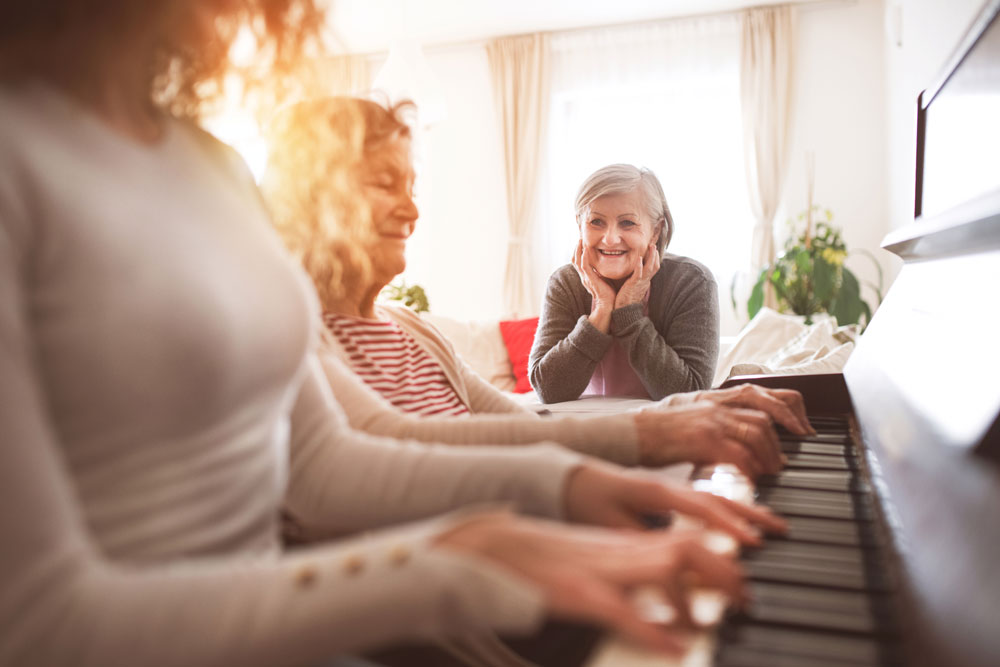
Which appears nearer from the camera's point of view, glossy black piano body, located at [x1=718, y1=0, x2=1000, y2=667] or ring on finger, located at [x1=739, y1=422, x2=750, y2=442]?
glossy black piano body, located at [x1=718, y1=0, x2=1000, y2=667]

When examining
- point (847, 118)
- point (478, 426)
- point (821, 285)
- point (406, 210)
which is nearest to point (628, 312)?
point (406, 210)

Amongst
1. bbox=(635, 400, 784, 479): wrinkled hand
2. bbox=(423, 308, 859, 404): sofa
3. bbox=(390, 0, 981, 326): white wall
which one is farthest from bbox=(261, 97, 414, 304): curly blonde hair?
bbox=(390, 0, 981, 326): white wall

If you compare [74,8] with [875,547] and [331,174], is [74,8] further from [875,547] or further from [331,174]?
[875,547]

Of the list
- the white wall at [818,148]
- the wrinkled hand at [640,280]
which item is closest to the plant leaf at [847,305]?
the white wall at [818,148]

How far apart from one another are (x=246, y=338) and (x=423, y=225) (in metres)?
5.90

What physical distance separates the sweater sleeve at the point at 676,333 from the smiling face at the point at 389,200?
3.40ft

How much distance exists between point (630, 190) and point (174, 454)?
75.5 inches

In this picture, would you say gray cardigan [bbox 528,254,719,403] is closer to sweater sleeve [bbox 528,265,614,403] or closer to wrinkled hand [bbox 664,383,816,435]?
sweater sleeve [bbox 528,265,614,403]

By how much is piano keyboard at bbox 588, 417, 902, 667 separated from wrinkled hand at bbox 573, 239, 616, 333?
54.8 inches

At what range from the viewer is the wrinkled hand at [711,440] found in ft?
2.92

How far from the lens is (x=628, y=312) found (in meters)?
2.20

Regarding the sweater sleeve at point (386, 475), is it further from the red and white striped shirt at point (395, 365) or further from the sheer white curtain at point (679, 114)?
the sheer white curtain at point (679, 114)

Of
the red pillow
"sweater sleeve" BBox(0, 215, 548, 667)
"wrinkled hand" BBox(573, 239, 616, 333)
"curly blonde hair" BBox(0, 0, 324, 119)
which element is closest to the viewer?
"sweater sleeve" BBox(0, 215, 548, 667)

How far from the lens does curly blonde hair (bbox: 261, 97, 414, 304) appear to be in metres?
1.08
